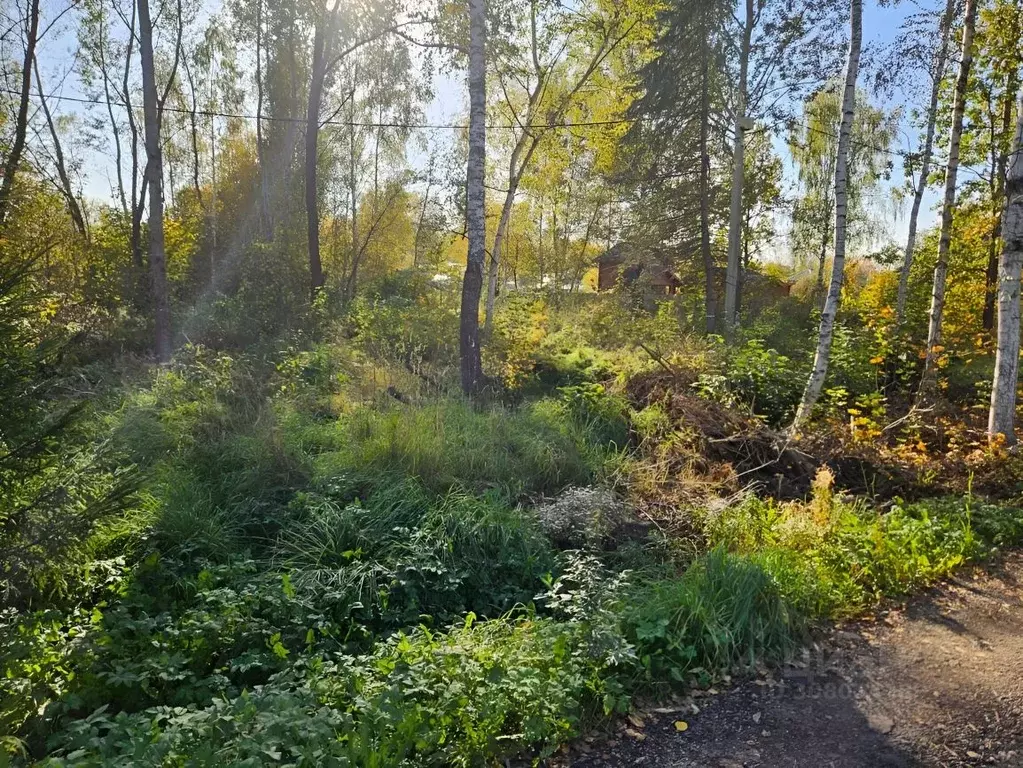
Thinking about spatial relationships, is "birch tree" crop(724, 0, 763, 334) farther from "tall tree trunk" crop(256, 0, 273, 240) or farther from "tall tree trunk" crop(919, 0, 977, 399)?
"tall tree trunk" crop(256, 0, 273, 240)

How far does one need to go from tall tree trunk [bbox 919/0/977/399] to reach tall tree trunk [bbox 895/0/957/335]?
7.56 feet

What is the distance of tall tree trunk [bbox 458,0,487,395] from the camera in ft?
29.4

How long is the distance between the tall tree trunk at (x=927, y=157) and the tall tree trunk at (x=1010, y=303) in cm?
473

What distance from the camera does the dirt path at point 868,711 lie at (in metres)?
2.88

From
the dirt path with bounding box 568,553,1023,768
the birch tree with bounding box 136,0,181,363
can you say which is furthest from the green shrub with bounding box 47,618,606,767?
the birch tree with bounding box 136,0,181,363


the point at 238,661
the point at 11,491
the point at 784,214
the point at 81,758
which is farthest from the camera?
the point at 784,214

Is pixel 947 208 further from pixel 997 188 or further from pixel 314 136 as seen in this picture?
pixel 314 136

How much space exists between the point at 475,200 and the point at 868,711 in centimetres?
775

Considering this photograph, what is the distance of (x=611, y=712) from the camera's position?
3.17m

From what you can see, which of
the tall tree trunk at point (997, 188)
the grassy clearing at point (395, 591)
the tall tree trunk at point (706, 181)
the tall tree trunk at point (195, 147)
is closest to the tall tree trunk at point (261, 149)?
the tall tree trunk at point (195, 147)

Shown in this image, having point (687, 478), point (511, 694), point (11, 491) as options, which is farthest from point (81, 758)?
point (687, 478)

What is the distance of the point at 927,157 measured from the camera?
42.6 ft

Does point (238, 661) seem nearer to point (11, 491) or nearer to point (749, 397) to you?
point (11, 491)

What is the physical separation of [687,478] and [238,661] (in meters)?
4.63
